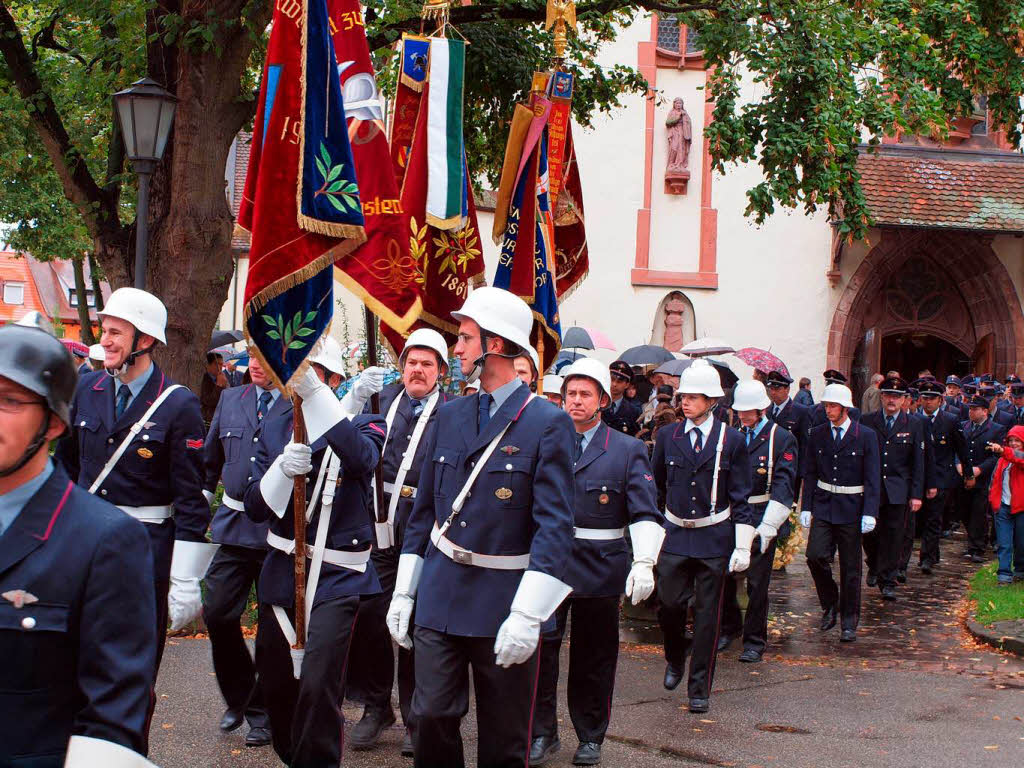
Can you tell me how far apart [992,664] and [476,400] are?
6.94m

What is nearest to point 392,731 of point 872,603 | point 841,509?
point 841,509

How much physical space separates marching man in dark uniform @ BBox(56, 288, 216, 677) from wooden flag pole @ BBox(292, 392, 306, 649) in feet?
2.90

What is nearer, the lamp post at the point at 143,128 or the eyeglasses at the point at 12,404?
the eyeglasses at the point at 12,404

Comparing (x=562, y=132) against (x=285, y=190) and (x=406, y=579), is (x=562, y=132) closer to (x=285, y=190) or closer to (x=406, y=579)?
(x=285, y=190)

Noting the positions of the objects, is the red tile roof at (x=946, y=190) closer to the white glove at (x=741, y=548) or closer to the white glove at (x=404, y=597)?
the white glove at (x=741, y=548)

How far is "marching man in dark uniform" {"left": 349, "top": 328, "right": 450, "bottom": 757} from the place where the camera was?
720 centimetres

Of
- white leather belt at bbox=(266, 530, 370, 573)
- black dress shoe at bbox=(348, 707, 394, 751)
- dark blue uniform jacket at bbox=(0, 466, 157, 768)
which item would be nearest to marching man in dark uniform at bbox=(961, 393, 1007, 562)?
black dress shoe at bbox=(348, 707, 394, 751)

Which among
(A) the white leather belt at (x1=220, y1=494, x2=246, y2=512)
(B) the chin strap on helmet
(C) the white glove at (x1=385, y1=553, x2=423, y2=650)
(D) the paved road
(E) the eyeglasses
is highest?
(E) the eyeglasses

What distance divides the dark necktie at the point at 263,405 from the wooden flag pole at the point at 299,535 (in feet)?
4.21

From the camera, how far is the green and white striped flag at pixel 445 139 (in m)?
9.13

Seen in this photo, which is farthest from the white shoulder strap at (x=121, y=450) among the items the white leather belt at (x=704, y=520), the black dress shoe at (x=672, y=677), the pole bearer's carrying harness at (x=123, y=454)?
the black dress shoe at (x=672, y=677)

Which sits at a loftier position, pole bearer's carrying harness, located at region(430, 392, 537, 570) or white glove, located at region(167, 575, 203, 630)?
pole bearer's carrying harness, located at region(430, 392, 537, 570)

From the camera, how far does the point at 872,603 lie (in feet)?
45.3

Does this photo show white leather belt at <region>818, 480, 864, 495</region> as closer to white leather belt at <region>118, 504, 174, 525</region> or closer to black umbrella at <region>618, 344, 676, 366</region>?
white leather belt at <region>118, 504, 174, 525</region>
